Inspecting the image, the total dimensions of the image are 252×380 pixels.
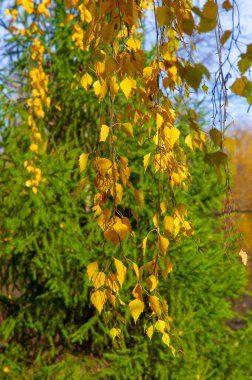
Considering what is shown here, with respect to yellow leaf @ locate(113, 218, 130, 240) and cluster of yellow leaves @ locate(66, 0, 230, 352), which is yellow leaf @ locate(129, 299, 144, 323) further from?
yellow leaf @ locate(113, 218, 130, 240)

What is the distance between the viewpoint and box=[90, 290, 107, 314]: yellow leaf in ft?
7.28

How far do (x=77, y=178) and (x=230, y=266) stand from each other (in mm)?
1557

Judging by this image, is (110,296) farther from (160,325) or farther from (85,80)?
(85,80)

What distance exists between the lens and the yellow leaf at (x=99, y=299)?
2.22 m

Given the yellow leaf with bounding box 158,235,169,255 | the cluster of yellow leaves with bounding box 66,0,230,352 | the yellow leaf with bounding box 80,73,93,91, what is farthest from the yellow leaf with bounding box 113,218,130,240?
the yellow leaf with bounding box 80,73,93,91

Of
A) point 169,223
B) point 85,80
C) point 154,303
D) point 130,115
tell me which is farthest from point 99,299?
point 85,80

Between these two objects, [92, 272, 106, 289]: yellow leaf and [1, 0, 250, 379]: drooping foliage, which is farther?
[1, 0, 250, 379]: drooping foliage

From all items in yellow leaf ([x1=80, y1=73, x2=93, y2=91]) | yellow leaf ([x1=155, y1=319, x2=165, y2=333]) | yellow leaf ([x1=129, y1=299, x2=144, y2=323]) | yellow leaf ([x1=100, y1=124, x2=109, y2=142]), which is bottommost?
yellow leaf ([x1=155, y1=319, x2=165, y2=333])

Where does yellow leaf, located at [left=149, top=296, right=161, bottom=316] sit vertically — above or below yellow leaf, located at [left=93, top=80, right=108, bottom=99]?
below

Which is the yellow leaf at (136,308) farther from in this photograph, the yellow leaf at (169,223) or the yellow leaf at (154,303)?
the yellow leaf at (169,223)

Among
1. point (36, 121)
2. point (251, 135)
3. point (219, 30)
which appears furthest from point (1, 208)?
point (251, 135)

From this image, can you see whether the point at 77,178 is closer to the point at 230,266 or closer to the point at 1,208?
the point at 1,208

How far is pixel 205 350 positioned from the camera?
5734 mm

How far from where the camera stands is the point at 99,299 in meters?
2.22
